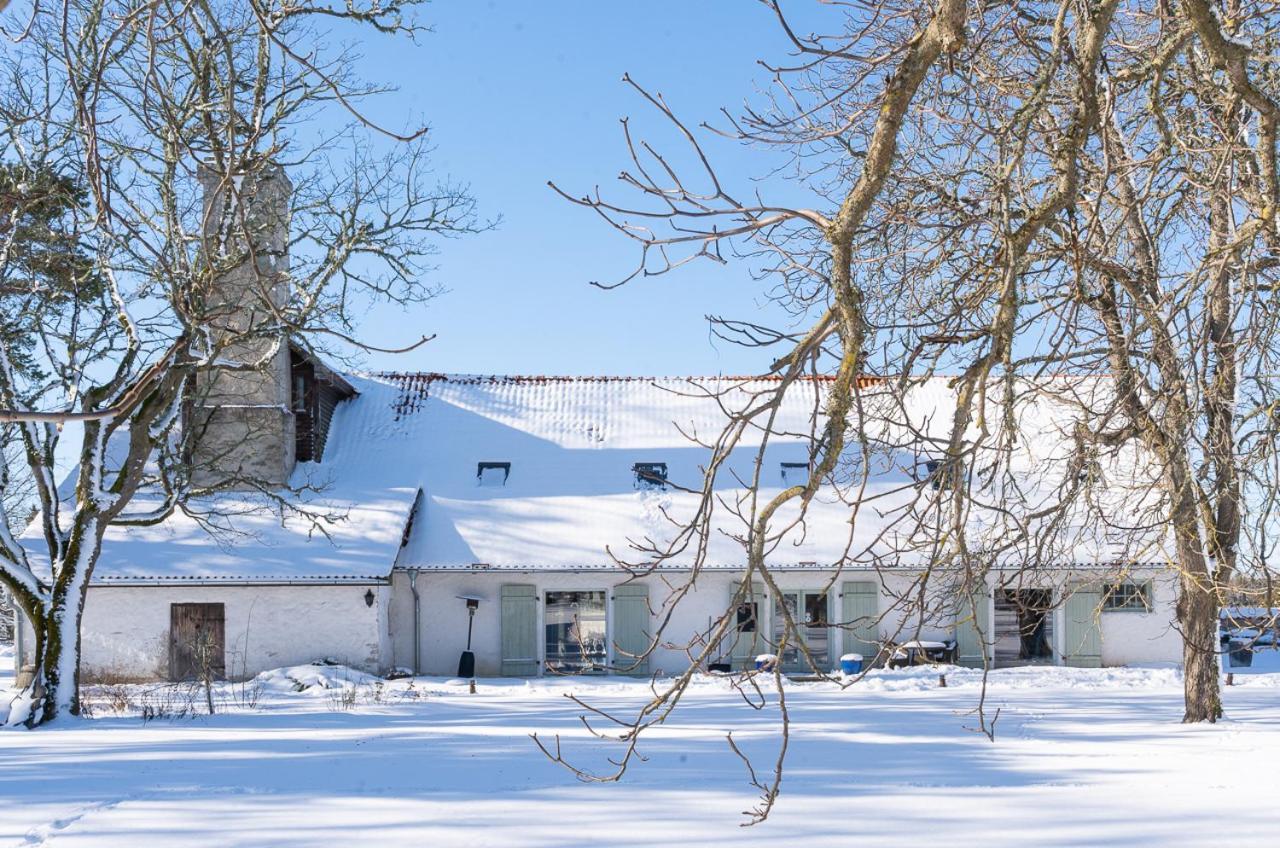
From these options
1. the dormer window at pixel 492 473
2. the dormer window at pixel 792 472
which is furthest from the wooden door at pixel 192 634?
the dormer window at pixel 792 472

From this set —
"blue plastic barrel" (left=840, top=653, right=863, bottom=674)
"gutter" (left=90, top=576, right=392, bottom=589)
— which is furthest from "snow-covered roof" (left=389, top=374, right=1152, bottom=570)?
"blue plastic barrel" (left=840, top=653, right=863, bottom=674)

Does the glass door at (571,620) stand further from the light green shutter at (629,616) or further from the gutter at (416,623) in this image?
the gutter at (416,623)

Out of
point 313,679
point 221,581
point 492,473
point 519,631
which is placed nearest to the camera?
point 313,679

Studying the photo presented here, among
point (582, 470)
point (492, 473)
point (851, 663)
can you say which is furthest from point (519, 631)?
point (851, 663)

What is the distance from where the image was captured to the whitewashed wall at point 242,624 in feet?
67.1

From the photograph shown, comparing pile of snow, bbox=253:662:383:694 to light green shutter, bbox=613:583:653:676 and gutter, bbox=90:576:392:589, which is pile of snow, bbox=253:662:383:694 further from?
light green shutter, bbox=613:583:653:676

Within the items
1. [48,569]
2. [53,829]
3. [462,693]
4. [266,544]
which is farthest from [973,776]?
[48,569]

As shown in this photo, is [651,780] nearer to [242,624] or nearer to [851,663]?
[851,663]

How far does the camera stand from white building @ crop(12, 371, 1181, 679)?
2053 centimetres

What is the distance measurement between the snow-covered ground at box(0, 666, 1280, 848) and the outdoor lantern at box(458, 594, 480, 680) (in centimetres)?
581

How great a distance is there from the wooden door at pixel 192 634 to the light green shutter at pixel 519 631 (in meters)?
4.78

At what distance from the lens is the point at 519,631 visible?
21.9 metres

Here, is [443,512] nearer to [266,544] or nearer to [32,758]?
[266,544]

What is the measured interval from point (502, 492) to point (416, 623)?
314 cm
